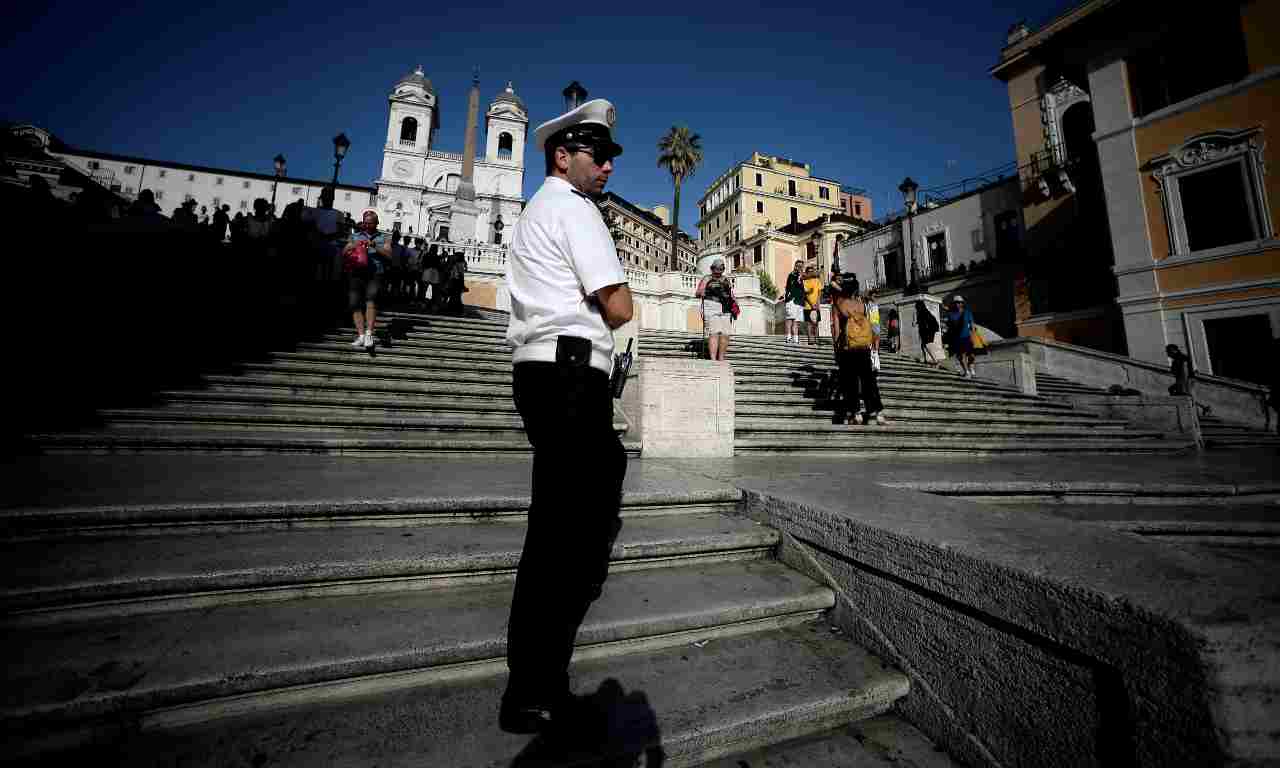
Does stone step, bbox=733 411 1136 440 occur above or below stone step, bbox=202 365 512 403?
below

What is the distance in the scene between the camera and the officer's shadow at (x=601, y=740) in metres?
1.40

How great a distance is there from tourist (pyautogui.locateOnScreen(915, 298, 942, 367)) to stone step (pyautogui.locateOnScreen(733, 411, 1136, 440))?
12.9 ft

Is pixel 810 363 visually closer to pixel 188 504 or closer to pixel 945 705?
pixel 945 705

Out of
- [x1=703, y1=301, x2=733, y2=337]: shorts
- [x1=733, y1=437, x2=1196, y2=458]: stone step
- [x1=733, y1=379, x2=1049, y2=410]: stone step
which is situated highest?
[x1=703, y1=301, x2=733, y2=337]: shorts

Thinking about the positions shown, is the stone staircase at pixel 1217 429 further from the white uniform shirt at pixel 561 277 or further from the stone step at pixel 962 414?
the white uniform shirt at pixel 561 277

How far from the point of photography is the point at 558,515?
62.4 inches

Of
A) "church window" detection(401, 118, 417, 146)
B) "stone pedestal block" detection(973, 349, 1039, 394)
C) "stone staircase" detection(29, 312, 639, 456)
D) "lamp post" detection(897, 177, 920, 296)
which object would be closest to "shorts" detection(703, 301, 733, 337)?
"stone staircase" detection(29, 312, 639, 456)

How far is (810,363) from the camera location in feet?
35.6

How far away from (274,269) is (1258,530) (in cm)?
1249

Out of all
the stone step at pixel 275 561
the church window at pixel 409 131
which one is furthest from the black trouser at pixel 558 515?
the church window at pixel 409 131

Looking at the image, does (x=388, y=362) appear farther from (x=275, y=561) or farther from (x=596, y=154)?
(x=596, y=154)

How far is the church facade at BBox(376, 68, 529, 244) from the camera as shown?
52.0 m

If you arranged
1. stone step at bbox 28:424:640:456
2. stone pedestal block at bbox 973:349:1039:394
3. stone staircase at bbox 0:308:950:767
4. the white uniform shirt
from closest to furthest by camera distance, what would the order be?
stone staircase at bbox 0:308:950:767
the white uniform shirt
stone step at bbox 28:424:640:456
stone pedestal block at bbox 973:349:1039:394

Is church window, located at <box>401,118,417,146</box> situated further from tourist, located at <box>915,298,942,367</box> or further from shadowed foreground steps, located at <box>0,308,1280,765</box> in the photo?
shadowed foreground steps, located at <box>0,308,1280,765</box>
